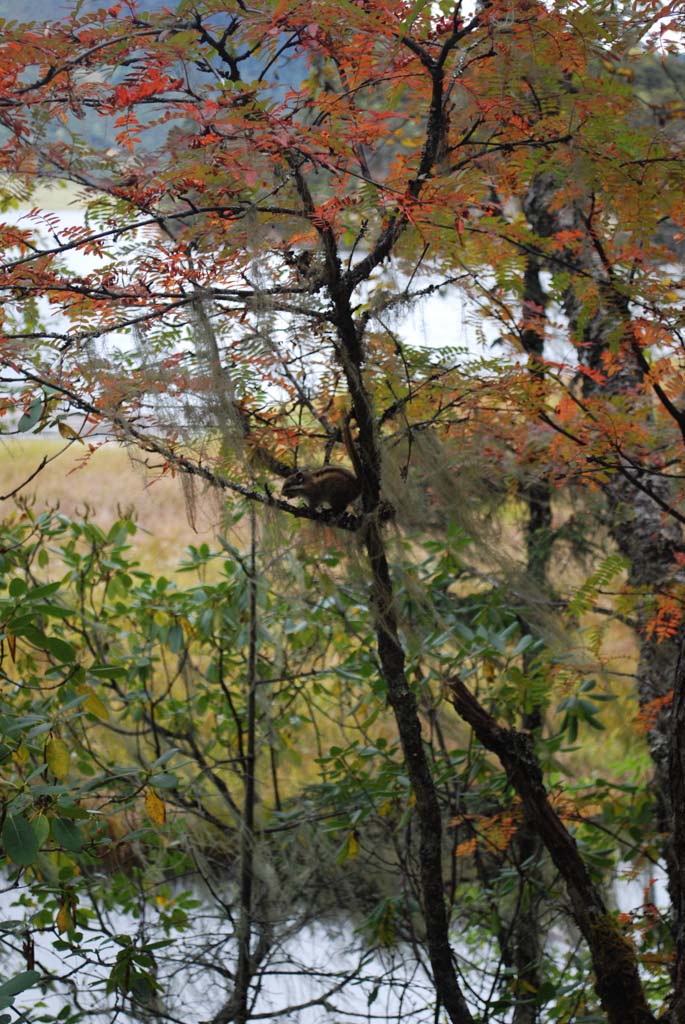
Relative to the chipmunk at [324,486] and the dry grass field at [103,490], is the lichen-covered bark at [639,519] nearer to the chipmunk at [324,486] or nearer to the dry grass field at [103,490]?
the chipmunk at [324,486]

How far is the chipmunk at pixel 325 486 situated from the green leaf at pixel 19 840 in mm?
483

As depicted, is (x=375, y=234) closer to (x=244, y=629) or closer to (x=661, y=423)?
(x=661, y=423)

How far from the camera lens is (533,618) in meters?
1.65

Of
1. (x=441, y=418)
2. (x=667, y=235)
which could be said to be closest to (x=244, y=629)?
(x=441, y=418)

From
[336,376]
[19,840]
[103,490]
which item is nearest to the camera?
[19,840]

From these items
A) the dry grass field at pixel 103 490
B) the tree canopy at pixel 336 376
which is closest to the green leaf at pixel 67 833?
the tree canopy at pixel 336 376

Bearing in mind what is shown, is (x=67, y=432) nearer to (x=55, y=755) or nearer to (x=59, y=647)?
(x=59, y=647)

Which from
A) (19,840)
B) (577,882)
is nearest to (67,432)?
(19,840)

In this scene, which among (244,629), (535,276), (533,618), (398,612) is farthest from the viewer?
(535,276)

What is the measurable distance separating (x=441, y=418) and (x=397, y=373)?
0.31 ft

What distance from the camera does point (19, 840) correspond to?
3.09 feet

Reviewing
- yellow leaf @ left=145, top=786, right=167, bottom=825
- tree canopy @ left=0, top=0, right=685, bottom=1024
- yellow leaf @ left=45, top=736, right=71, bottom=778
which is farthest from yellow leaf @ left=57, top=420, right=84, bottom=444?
yellow leaf @ left=145, top=786, right=167, bottom=825

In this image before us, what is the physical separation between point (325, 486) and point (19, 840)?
525mm

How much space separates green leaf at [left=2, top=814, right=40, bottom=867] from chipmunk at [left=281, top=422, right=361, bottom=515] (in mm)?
483
